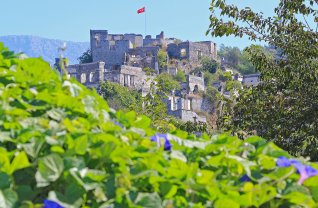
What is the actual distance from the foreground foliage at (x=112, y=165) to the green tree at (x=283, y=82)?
4.83 metres

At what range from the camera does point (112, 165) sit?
1474 mm

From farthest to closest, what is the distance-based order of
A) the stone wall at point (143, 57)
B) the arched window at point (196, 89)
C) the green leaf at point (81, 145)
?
the stone wall at point (143, 57), the arched window at point (196, 89), the green leaf at point (81, 145)

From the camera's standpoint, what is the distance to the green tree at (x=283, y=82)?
6.78 m

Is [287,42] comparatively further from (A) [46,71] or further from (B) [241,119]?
(A) [46,71]

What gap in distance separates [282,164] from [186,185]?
1.01 feet

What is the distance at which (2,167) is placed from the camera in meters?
1.37

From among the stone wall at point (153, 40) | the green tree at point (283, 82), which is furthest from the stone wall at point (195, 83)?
the green tree at point (283, 82)

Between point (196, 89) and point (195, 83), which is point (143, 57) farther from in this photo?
point (196, 89)

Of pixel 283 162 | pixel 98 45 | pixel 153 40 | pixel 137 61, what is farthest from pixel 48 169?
pixel 153 40

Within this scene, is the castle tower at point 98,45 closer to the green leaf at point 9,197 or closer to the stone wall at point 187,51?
the stone wall at point 187,51

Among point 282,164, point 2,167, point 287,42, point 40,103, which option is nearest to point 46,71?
point 40,103

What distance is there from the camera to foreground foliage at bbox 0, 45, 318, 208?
1.37m

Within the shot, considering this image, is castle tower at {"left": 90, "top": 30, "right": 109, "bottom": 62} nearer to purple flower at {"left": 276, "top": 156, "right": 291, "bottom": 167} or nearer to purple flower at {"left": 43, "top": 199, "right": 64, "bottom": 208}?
purple flower at {"left": 276, "top": 156, "right": 291, "bottom": 167}

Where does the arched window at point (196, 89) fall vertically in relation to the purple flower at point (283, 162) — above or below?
below
